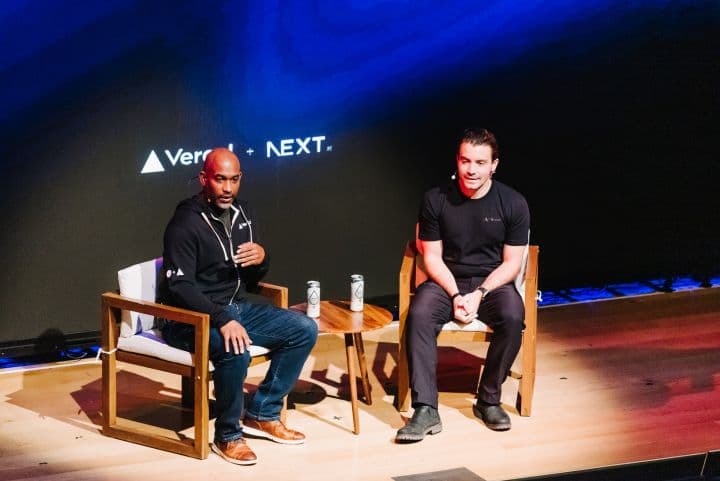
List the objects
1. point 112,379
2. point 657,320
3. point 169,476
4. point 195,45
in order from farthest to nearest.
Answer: point 657,320 < point 195,45 < point 112,379 < point 169,476

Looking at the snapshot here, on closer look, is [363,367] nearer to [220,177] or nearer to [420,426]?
[420,426]

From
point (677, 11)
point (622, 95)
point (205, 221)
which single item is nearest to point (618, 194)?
point (622, 95)

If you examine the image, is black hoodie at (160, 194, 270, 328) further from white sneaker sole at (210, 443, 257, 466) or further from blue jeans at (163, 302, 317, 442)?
white sneaker sole at (210, 443, 257, 466)

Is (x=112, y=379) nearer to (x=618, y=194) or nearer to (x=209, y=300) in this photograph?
(x=209, y=300)

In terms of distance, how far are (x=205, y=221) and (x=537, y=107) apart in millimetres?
2569

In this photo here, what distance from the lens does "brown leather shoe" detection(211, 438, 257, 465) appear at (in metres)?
4.97

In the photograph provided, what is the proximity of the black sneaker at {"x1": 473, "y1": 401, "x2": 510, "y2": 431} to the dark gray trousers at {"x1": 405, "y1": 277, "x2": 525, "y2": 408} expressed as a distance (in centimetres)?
3

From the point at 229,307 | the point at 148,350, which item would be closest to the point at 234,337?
the point at 229,307

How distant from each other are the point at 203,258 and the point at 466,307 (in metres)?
1.15

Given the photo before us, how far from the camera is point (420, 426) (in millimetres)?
5258

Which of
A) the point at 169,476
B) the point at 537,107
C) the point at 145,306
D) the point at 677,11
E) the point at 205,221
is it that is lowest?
the point at 169,476

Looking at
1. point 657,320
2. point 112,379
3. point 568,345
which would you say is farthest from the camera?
point 657,320

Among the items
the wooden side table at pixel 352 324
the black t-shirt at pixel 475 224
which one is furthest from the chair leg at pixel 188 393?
the black t-shirt at pixel 475 224

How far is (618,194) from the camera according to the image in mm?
7344
